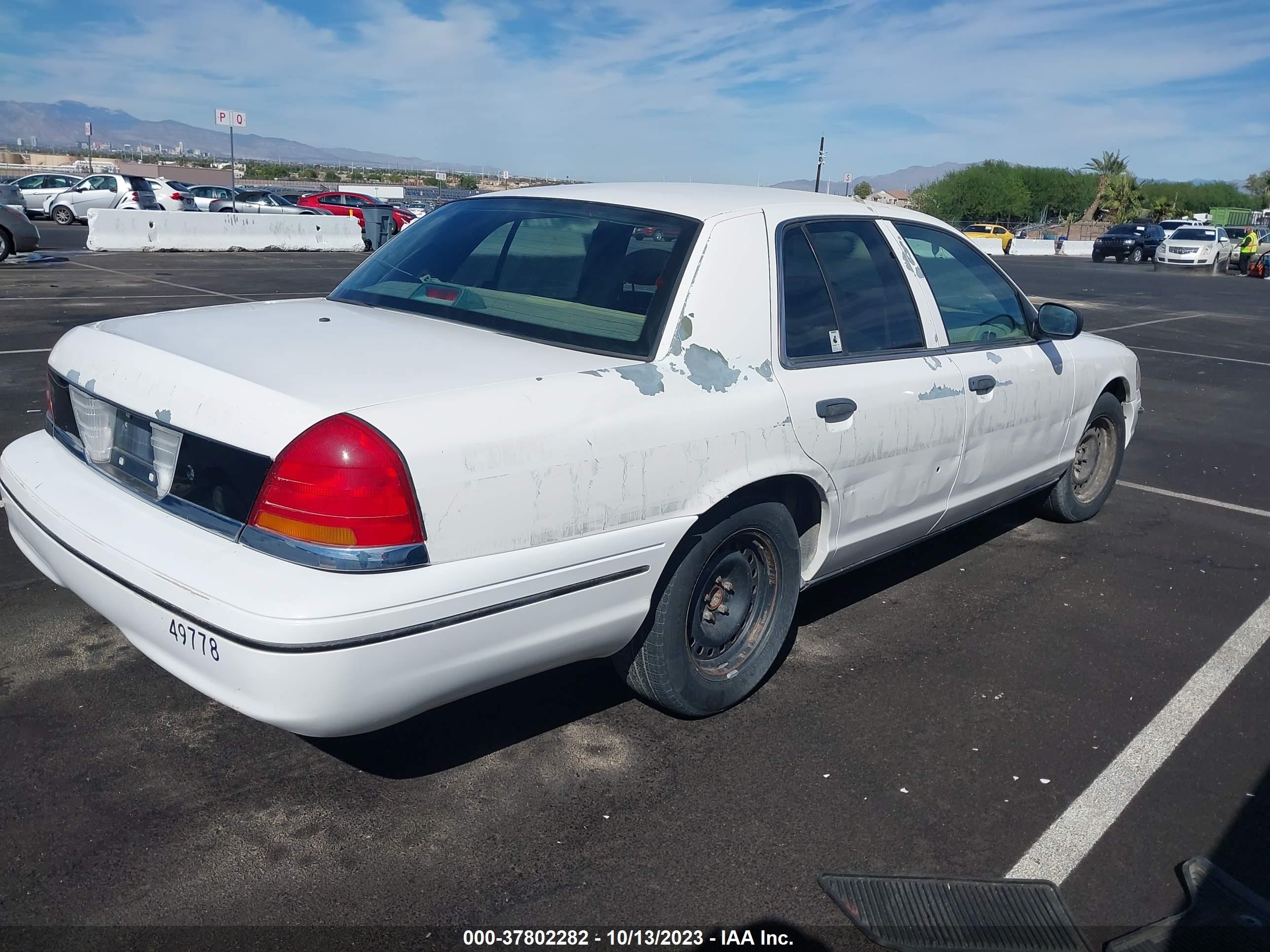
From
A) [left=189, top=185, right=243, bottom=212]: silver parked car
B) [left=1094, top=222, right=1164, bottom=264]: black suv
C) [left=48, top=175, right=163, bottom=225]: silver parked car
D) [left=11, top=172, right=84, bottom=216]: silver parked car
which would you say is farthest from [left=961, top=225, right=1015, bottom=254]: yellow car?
[left=11, top=172, right=84, bottom=216]: silver parked car

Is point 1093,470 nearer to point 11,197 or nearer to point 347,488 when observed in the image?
point 347,488

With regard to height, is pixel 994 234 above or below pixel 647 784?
above

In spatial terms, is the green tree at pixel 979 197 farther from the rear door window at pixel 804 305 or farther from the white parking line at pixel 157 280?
the rear door window at pixel 804 305

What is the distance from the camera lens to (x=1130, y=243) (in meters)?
43.4

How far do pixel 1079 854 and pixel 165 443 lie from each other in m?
2.80

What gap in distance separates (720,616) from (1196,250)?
4087 centimetres

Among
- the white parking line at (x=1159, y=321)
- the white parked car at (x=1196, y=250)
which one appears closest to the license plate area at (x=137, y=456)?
the white parking line at (x=1159, y=321)

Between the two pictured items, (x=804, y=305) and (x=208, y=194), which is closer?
(x=804, y=305)

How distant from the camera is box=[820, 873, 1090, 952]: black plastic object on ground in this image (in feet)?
8.87

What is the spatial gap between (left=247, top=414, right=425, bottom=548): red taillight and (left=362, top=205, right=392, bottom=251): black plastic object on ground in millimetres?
26396

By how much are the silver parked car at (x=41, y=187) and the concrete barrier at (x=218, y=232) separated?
9.78m

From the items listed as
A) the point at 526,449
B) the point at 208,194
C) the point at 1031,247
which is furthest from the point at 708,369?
the point at 1031,247

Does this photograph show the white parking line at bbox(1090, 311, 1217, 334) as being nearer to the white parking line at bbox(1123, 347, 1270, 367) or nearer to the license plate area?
the white parking line at bbox(1123, 347, 1270, 367)

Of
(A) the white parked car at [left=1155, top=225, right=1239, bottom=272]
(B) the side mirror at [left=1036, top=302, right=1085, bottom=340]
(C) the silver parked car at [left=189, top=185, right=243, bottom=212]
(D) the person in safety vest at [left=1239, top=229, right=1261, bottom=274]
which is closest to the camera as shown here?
(B) the side mirror at [left=1036, top=302, right=1085, bottom=340]
